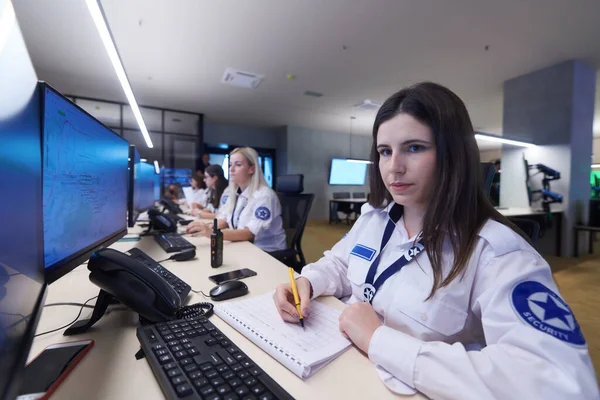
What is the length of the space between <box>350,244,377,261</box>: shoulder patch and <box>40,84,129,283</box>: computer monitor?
2.56 ft

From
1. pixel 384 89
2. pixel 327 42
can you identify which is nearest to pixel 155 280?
pixel 327 42

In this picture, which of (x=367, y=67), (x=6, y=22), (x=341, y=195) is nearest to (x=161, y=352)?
(x=6, y=22)

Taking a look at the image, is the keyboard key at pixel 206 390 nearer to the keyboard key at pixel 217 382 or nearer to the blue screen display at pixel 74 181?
the keyboard key at pixel 217 382

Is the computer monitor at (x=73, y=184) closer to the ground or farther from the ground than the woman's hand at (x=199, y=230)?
farther from the ground

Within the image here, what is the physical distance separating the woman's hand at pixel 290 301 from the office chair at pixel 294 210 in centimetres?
119

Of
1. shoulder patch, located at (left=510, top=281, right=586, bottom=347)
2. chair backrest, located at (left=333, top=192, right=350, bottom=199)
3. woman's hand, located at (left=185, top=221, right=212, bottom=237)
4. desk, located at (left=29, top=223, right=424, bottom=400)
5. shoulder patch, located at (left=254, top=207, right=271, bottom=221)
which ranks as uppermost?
chair backrest, located at (left=333, top=192, right=350, bottom=199)

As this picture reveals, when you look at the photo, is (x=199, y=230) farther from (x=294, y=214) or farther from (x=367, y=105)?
(x=367, y=105)

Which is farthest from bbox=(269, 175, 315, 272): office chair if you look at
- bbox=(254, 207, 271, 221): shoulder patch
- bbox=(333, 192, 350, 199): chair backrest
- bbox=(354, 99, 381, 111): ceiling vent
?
bbox=(333, 192, 350, 199): chair backrest

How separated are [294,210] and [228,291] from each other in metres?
1.43

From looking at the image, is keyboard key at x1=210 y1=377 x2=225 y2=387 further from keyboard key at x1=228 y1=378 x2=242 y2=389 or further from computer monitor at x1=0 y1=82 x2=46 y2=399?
computer monitor at x1=0 y1=82 x2=46 y2=399

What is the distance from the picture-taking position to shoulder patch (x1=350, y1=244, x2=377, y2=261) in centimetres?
88

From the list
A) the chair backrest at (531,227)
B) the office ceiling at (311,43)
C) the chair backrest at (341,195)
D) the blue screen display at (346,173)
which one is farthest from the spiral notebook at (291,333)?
the blue screen display at (346,173)

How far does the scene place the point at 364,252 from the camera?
904mm

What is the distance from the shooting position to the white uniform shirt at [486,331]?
42 centimetres
